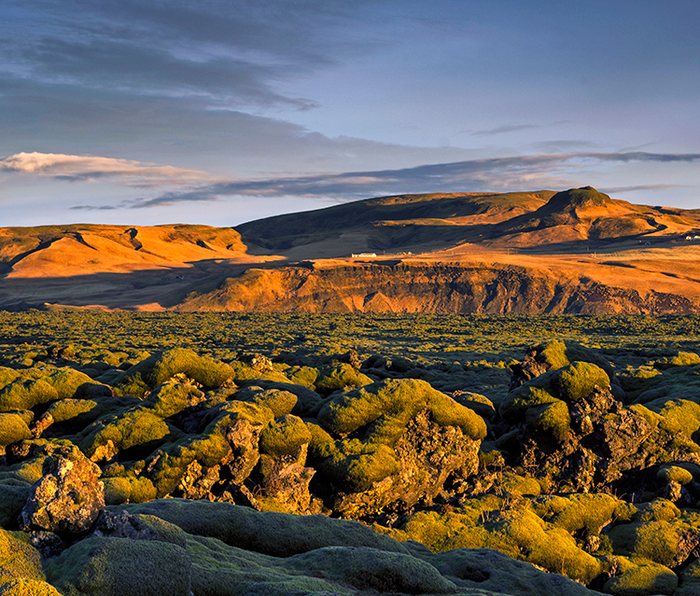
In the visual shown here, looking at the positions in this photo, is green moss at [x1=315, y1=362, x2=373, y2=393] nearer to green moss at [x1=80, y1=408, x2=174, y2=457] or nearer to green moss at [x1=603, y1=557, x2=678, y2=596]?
green moss at [x1=80, y1=408, x2=174, y2=457]

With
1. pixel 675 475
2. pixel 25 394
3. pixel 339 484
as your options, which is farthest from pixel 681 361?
pixel 25 394

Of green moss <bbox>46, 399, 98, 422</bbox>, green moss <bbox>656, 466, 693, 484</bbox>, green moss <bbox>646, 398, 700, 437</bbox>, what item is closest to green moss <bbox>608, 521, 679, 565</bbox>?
green moss <bbox>656, 466, 693, 484</bbox>

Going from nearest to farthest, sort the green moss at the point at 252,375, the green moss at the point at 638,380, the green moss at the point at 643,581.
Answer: the green moss at the point at 643,581
the green moss at the point at 252,375
the green moss at the point at 638,380

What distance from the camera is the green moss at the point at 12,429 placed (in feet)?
53.2

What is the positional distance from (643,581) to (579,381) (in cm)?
684

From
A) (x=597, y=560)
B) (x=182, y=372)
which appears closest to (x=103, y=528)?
(x=597, y=560)

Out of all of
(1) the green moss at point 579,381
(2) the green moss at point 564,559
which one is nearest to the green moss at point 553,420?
(1) the green moss at point 579,381

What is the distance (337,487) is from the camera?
49.8 feet

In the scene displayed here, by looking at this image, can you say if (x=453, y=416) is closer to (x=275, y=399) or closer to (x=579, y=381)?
(x=579, y=381)

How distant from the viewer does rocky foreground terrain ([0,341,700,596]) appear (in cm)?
809

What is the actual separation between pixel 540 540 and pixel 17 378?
17374mm

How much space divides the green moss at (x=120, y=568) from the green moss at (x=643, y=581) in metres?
9.93

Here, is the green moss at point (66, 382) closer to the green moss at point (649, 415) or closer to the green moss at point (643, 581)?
the green moss at point (643, 581)

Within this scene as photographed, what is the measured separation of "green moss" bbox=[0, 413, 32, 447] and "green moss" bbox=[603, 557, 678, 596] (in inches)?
622
